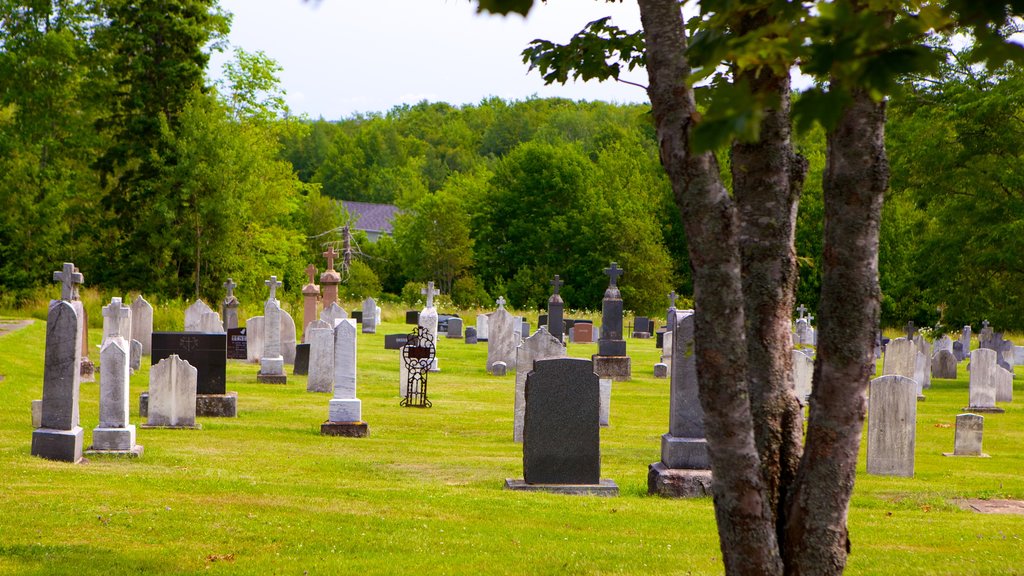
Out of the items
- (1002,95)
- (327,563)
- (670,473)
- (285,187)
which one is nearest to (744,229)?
(327,563)

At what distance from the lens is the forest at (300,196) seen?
30266mm

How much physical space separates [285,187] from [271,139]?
2.93m

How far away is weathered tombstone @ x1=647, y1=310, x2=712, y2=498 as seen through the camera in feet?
35.6

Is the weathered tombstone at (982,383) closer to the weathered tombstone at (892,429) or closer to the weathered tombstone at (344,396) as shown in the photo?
the weathered tombstone at (892,429)

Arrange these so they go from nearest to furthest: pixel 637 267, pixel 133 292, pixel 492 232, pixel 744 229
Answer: pixel 744 229 < pixel 133 292 < pixel 637 267 < pixel 492 232

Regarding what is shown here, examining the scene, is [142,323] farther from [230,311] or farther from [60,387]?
[60,387]

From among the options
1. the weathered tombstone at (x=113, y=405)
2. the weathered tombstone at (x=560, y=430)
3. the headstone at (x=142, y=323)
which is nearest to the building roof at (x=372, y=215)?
the headstone at (x=142, y=323)

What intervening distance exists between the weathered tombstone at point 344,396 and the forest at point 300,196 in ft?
22.1

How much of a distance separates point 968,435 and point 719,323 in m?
12.2

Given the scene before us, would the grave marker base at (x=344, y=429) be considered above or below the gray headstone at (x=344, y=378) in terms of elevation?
below

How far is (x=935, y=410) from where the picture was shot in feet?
70.3

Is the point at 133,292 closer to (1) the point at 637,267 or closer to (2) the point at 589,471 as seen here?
(1) the point at 637,267

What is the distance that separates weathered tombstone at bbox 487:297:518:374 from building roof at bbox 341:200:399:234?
81.4 m

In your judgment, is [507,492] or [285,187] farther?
[285,187]
